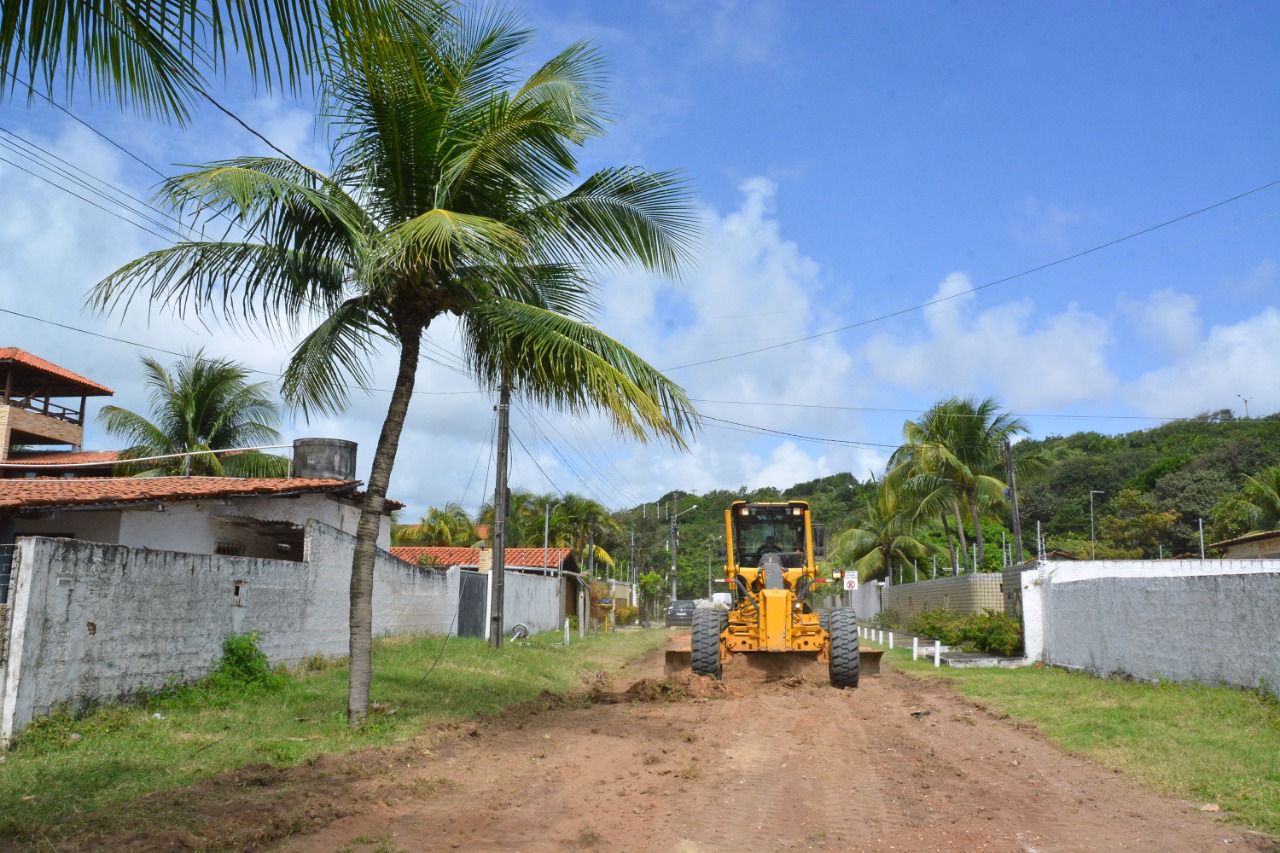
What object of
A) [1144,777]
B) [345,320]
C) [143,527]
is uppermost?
[345,320]

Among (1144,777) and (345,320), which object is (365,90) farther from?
(1144,777)

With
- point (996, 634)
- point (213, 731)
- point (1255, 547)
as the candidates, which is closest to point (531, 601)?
point (996, 634)

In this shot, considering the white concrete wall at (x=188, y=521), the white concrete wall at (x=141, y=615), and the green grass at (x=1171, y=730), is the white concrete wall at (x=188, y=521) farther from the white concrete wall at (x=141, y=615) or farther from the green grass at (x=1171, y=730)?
the green grass at (x=1171, y=730)

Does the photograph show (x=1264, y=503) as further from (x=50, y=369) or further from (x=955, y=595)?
(x=50, y=369)

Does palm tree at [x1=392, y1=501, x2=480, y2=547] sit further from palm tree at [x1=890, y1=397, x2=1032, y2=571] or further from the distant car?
palm tree at [x1=890, y1=397, x2=1032, y2=571]

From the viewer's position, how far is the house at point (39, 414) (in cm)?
2502

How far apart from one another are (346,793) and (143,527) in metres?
9.42

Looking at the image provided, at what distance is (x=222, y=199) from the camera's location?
888cm

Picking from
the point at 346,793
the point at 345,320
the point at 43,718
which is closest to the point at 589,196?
the point at 345,320

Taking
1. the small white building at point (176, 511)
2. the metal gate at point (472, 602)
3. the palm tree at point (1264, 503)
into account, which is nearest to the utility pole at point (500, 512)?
the metal gate at point (472, 602)

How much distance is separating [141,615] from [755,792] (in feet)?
23.3

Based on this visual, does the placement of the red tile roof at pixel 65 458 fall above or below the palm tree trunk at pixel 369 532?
above

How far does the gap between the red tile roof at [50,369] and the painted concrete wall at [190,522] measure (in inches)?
471

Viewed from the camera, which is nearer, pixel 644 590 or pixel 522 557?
pixel 522 557
